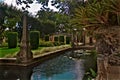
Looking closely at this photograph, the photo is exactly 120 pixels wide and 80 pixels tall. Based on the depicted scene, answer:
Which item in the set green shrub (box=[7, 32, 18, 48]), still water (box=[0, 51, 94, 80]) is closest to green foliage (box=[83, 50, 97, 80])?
still water (box=[0, 51, 94, 80])

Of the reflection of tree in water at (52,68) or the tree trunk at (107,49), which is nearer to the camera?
the tree trunk at (107,49)

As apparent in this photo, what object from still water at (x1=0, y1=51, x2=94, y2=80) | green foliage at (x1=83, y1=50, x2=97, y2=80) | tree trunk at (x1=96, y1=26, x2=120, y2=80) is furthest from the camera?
still water at (x1=0, y1=51, x2=94, y2=80)

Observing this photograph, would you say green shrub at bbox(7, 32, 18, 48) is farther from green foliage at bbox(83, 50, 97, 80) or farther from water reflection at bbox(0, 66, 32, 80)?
water reflection at bbox(0, 66, 32, 80)

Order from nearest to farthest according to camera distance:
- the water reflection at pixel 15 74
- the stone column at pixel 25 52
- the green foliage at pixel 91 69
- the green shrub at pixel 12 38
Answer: the green foliage at pixel 91 69
the water reflection at pixel 15 74
the stone column at pixel 25 52
the green shrub at pixel 12 38

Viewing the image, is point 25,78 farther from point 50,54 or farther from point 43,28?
point 43,28

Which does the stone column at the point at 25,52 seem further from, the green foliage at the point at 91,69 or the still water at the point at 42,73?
the green foliage at the point at 91,69

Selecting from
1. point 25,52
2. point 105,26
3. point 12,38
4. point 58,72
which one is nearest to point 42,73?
point 58,72

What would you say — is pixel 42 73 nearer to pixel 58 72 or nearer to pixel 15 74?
pixel 58 72

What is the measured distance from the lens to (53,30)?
4128 cm

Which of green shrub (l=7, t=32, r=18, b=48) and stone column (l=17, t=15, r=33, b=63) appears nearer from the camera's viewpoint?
stone column (l=17, t=15, r=33, b=63)

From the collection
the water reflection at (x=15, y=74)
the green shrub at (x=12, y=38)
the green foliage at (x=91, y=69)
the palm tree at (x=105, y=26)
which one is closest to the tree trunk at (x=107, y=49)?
the palm tree at (x=105, y=26)

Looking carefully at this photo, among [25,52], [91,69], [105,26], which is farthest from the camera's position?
[25,52]

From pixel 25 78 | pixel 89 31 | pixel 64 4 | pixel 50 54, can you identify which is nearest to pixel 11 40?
pixel 50 54

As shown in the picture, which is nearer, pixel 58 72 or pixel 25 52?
pixel 58 72
